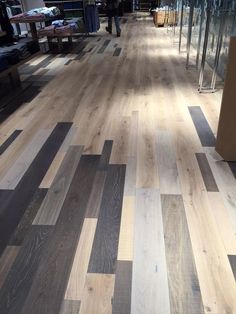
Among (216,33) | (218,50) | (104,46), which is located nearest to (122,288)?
(218,50)

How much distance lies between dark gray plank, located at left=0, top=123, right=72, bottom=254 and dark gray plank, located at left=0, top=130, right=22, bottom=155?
0.30m

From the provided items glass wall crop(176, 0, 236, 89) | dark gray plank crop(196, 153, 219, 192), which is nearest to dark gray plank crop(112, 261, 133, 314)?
dark gray plank crop(196, 153, 219, 192)

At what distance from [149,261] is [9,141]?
1.63 meters

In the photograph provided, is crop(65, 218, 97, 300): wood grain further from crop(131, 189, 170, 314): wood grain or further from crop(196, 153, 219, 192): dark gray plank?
crop(196, 153, 219, 192): dark gray plank

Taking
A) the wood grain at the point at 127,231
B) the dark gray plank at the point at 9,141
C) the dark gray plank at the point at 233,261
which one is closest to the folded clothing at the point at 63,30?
the dark gray plank at the point at 9,141

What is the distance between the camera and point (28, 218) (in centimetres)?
155

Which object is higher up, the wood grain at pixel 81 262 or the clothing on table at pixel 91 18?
the clothing on table at pixel 91 18

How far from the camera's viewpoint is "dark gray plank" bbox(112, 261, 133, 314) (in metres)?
1.09

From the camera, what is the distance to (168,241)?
1368mm

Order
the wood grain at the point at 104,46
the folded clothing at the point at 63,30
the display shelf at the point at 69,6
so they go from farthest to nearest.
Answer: the display shelf at the point at 69,6, the wood grain at the point at 104,46, the folded clothing at the point at 63,30

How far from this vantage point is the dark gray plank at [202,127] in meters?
2.25

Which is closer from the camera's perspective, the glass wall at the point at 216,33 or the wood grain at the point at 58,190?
A: the wood grain at the point at 58,190

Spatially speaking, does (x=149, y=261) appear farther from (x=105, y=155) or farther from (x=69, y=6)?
(x=69, y=6)

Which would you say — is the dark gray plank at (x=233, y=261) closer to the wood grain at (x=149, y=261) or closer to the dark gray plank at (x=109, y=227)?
the wood grain at (x=149, y=261)
